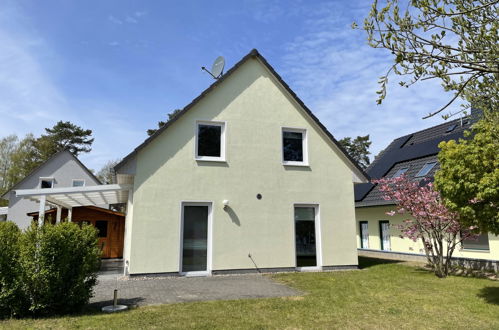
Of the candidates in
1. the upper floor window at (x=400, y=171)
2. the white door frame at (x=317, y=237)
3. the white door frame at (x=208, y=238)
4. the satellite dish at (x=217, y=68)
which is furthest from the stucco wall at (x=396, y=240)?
the satellite dish at (x=217, y=68)

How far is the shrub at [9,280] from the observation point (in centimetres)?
640

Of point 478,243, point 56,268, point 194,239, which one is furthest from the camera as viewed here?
point 478,243

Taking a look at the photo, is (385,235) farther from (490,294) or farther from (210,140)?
(210,140)

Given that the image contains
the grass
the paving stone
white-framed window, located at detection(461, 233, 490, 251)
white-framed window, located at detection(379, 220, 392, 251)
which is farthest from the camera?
white-framed window, located at detection(379, 220, 392, 251)

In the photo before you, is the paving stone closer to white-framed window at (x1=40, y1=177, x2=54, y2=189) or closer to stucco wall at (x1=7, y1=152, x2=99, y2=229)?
stucco wall at (x1=7, y1=152, x2=99, y2=229)

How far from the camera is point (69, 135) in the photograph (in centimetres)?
4875

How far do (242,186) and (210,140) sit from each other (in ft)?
7.49

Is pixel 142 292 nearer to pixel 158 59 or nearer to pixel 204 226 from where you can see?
pixel 204 226

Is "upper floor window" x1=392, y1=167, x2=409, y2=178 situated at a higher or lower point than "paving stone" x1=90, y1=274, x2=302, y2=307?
higher

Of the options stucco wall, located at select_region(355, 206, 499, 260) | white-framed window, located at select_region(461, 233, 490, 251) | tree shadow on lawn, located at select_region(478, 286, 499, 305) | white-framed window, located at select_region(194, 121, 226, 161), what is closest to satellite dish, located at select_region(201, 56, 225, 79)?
white-framed window, located at select_region(194, 121, 226, 161)

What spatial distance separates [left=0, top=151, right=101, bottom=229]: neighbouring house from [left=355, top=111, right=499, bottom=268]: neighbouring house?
25.9 meters

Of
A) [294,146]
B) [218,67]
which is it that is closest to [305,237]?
[294,146]

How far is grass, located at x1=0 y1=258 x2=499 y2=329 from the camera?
6.20 metres

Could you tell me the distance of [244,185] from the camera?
511 inches
